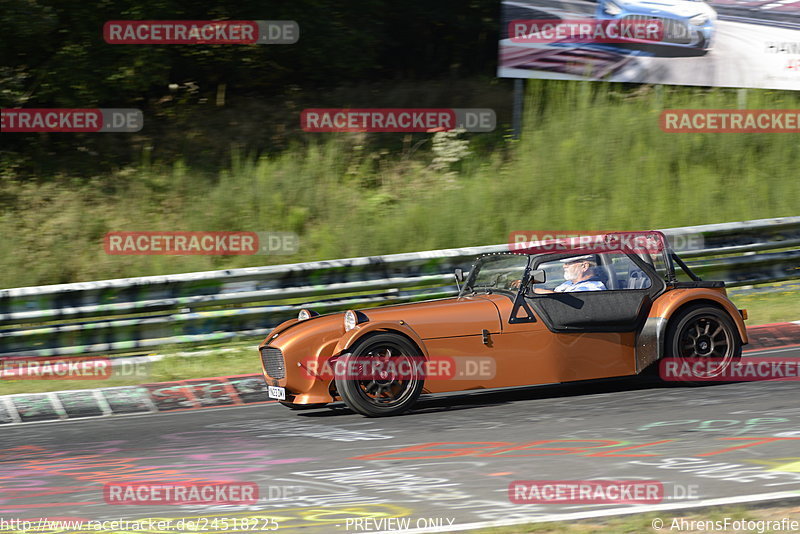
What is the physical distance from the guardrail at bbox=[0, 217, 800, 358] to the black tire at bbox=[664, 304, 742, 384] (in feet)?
13.5

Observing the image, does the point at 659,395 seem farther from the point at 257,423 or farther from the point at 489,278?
the point at 257,423

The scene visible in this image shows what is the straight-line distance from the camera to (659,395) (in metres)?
8.43

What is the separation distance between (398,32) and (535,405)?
51.5ft

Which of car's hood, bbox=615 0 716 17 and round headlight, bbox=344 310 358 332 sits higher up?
car's hood, bbox=615 0 716 17

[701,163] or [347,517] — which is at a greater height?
[701,163]

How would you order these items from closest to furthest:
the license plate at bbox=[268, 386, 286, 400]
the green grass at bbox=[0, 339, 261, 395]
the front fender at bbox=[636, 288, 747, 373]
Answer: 1. the license plate at bbox=[268, 386, 286, 400]
2. the front fender at bbox=[636, 288, 747, 373]
3. the green grass at bbox=[0, 339, 261, 395]

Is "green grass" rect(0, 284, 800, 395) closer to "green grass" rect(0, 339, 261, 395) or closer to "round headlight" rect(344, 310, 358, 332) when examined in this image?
"green grass" rect(0, 339, 261, 395)

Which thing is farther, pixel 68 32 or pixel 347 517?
pixel 68 32

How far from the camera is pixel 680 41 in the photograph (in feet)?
58.2

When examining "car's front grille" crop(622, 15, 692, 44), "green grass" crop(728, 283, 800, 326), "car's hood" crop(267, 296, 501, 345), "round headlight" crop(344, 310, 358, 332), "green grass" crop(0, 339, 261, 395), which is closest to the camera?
"round headlight" crop(344, 310, 358, 332)

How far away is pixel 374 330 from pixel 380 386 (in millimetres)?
497

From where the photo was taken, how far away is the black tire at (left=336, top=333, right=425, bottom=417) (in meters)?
7.91

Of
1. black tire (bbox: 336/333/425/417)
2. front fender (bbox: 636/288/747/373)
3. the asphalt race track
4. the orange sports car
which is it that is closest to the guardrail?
the asphalt race track

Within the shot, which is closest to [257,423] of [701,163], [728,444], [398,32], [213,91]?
[728,444]
